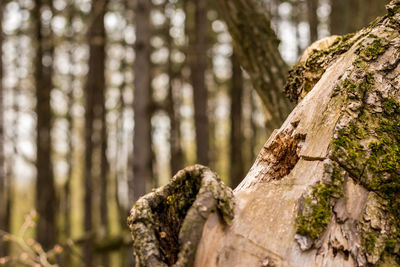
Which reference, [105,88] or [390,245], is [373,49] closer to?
[390,245]

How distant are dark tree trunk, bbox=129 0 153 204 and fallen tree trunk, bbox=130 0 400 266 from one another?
120 inches

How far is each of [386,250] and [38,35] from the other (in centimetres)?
898

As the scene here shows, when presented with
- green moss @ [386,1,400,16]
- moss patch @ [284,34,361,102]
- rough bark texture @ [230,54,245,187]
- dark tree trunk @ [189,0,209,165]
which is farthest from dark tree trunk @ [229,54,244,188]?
green moss @ [386,1,400,16]

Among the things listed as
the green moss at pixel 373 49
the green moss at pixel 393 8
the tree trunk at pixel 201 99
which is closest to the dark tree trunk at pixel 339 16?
the tree trunk at pixel 201 99

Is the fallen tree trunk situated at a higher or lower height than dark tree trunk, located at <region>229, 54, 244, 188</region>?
higher

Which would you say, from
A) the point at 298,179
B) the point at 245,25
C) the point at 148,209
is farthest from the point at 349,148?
the point at 245,25

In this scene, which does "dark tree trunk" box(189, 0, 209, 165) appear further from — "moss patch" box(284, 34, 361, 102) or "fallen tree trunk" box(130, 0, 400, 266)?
"fallen tree trunk" box(130, 0, 400, 266)

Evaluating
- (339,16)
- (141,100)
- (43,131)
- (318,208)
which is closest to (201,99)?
(141,100)

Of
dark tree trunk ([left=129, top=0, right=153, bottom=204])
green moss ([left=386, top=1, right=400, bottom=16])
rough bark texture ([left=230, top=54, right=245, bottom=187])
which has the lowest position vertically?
rough bark texture ([left=230, top=54, right=245, bottom=187])

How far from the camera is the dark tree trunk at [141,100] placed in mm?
4434

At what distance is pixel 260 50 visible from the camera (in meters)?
2.46

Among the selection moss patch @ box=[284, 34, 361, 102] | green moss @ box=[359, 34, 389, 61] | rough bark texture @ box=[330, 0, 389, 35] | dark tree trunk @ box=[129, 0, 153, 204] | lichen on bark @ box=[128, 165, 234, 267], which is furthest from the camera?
rough bark texture @ box=[330, 0, 389, 35]

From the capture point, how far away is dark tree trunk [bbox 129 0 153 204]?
4434mm

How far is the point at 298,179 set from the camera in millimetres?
1266
